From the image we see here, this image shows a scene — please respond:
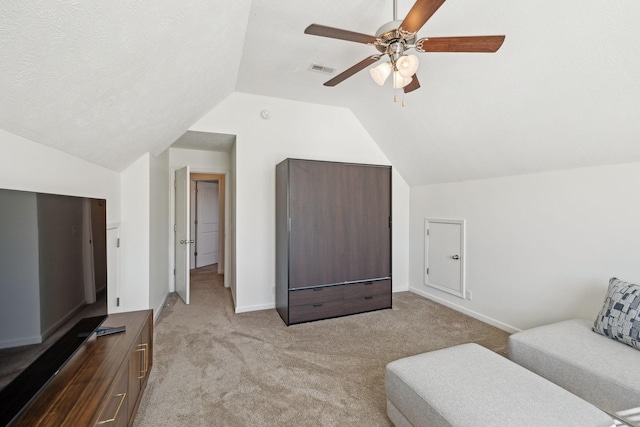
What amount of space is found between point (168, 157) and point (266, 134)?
5.62 feet

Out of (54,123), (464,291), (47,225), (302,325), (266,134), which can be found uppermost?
(266,134)

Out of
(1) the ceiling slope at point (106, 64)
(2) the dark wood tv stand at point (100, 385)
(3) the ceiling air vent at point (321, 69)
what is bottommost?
(2) the dark wood tv stand at point (100, 385)

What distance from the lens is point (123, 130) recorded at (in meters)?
2.15

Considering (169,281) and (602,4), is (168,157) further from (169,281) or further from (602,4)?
(602,4)

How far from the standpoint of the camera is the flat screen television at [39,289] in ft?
3.20

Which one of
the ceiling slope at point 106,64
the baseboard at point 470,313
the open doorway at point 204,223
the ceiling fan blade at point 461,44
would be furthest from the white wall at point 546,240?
the open doorway at point 204,223

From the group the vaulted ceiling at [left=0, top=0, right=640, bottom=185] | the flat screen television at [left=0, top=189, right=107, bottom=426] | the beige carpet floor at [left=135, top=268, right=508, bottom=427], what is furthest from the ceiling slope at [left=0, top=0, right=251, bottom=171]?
the beige carpet floor at [left=135, top=268, right=508, bottom=427]

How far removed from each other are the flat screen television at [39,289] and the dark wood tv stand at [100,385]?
11 centimetres

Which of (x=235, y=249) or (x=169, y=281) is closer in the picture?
(x=235, y=249)

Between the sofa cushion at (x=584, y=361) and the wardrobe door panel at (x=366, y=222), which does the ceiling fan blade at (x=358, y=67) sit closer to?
the wardrobe door panel at (x=366, y=222)

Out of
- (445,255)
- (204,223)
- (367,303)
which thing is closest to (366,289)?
(367,303)

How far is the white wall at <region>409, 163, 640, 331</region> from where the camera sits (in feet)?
7.52

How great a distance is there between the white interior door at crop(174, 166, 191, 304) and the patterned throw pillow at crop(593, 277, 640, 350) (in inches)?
161

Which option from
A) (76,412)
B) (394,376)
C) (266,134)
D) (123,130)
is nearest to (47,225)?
(76,412)
